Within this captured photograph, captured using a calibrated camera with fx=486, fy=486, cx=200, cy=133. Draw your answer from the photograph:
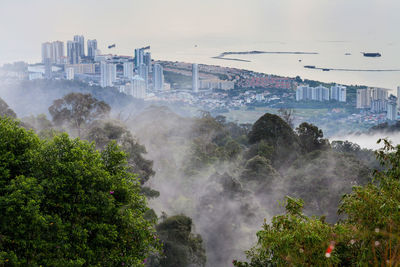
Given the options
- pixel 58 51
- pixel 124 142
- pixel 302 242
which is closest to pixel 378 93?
pixel 124 142

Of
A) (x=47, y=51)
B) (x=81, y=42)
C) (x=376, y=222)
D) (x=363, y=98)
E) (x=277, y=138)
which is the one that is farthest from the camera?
(x=81, y=42)

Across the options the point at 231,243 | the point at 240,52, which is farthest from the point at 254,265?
the point at 240,52

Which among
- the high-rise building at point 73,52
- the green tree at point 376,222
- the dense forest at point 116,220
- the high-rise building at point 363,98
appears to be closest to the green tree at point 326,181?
the dense forest at point 116,220

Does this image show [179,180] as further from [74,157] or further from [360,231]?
[360,231]

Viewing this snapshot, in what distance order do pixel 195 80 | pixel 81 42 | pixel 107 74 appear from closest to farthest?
pixel 107 74
pixel 195 80
pixel 81 42

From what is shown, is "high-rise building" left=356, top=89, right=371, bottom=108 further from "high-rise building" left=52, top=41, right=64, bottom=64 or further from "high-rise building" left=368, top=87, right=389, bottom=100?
"high-rise building" left=52, top=41, right=64, bottom=64

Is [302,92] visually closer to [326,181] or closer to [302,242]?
[326,181]

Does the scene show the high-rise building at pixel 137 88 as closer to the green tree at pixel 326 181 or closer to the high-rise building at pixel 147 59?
the high-rise building at pixel 147 59
